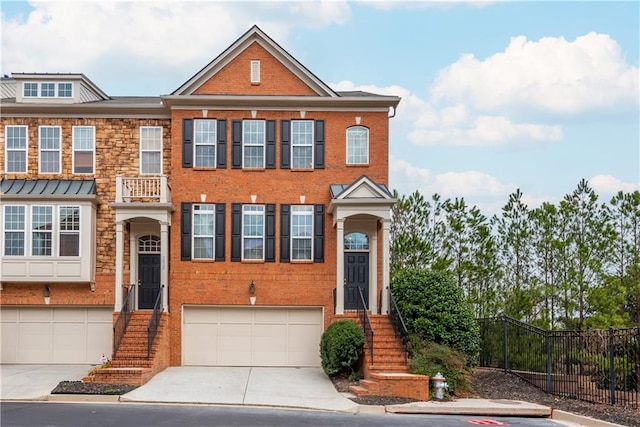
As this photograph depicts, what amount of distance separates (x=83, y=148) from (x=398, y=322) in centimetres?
1153

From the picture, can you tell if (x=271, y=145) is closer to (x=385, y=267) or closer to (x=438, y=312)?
(x=385, y=267)

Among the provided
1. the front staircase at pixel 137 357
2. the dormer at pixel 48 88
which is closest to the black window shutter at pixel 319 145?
the front staircase at pixel 137 357

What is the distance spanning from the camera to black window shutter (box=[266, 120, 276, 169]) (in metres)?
25.2

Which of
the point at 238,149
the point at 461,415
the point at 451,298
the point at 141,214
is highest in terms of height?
the point at 238,149

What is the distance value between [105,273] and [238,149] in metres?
5.71

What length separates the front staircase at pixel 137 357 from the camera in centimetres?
1998

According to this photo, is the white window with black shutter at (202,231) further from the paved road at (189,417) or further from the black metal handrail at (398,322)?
the paved road at (189,417)

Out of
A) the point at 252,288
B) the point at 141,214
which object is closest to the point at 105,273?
the point at 141,214

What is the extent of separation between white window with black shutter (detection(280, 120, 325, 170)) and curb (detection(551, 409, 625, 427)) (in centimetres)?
1112

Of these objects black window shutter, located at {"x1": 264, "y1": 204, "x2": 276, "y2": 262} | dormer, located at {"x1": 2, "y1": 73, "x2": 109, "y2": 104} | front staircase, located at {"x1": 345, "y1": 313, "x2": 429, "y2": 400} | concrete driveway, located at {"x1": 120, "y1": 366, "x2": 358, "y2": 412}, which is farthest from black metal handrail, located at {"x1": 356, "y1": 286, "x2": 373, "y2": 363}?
dormer, located at {"x1": 2, "y1": 73, "x2": 109, "y2": 104}

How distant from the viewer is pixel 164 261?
80.4ft

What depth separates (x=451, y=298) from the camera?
21938 mm

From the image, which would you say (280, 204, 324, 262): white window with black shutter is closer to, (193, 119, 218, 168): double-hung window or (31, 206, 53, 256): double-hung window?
(193, 119, 218, 168): double-hung window

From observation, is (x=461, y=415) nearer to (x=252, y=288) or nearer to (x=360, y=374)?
(x=360, y=374)
